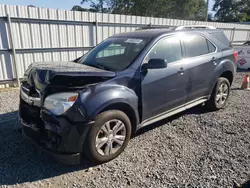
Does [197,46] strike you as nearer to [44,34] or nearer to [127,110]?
A: [127,110]

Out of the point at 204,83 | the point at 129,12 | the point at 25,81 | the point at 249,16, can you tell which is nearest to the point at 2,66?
the point at 25,81

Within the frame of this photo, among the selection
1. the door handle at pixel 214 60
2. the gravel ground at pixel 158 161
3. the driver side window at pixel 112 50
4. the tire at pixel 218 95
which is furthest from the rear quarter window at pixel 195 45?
the gravel ground at pixel 158 161

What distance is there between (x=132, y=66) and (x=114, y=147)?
4.04ft

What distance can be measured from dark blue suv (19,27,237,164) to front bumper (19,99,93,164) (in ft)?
0.04

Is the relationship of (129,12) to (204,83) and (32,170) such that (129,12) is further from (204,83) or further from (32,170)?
(32,170)

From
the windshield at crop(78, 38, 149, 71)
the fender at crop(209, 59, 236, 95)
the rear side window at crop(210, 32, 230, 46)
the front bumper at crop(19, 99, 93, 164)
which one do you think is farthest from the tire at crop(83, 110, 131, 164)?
the rear side window at crop(210, 32, 230, 46)

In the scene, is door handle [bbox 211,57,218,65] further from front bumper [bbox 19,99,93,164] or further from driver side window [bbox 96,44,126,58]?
front bumper [bbox 19,99,93,164]

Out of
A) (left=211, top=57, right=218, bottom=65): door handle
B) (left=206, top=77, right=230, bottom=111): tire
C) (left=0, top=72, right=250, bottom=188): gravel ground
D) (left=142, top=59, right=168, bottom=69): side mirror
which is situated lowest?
(left=0, top=72, right=250, bottom=188): gravel ground

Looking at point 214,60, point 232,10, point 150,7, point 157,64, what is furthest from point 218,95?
point 232,10

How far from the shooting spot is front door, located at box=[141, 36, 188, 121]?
3127mm

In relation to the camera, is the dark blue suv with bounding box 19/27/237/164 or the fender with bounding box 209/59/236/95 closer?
the dark blue suv with bounding box 19/27/237/164

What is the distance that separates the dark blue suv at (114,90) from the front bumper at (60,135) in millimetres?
12

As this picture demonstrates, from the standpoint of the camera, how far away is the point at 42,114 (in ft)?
8.32

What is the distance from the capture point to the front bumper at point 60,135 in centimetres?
242
